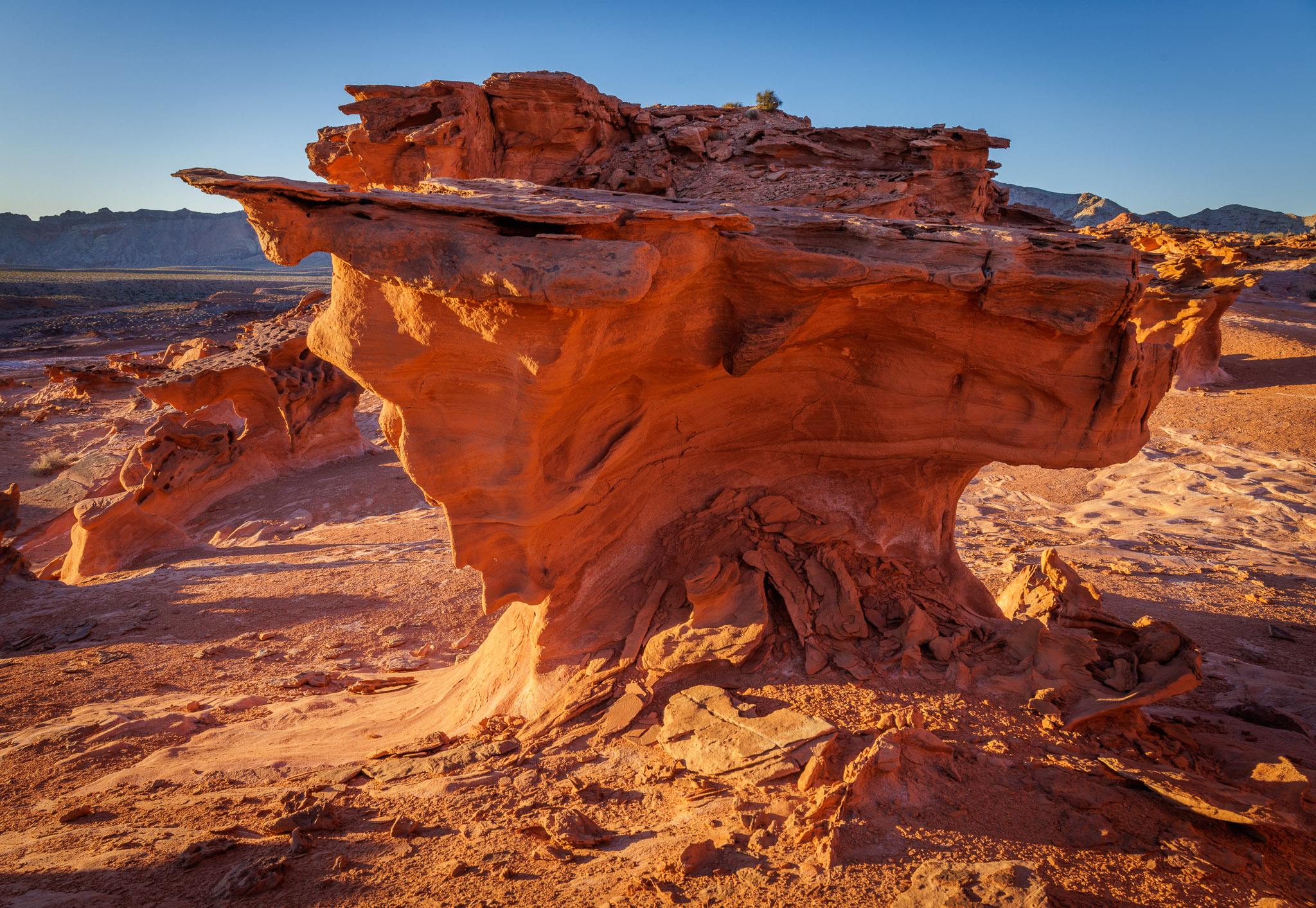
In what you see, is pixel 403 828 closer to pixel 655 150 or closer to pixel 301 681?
pixel 301 681

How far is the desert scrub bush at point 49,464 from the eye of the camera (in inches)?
577

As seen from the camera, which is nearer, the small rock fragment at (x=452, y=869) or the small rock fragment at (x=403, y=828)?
the small rock fragment at (x=452, y=869)

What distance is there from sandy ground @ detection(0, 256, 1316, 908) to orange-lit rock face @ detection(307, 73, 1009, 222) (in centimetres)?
440

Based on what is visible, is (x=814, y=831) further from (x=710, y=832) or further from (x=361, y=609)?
(x=361, y=609)

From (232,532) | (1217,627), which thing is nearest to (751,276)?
(1217,627)

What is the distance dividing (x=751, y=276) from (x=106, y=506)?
32.5ft

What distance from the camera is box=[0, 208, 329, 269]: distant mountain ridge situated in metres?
104

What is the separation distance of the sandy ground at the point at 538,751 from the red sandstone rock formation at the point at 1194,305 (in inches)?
259

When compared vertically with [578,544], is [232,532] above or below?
below

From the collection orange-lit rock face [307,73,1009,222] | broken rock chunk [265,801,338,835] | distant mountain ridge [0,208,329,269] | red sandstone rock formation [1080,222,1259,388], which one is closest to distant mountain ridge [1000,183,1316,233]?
red sandstone rock formation [1080,222,1259,388]

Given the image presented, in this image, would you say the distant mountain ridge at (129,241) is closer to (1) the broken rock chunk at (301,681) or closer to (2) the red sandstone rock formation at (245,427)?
(2) the red sandstone rock formation at (245,427)

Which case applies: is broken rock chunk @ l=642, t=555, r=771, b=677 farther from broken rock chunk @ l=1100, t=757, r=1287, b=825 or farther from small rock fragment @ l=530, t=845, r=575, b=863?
broken rock chunk @ l=1100, t=757, r=1287, b=825

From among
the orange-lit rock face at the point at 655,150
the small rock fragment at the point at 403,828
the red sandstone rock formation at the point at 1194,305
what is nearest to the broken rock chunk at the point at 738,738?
the small rock fragment at the point at 403,828

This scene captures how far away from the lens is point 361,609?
24.0 ft
